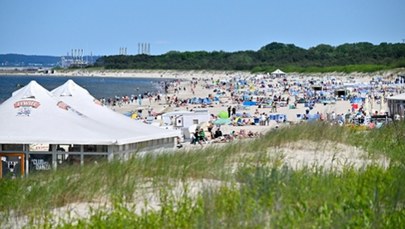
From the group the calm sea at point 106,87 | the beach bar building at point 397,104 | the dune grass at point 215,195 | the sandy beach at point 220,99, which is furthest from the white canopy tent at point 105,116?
the calm sea at point 106,87

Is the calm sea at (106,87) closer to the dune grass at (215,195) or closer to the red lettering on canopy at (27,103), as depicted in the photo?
the red lettering on canopy at (27,103)

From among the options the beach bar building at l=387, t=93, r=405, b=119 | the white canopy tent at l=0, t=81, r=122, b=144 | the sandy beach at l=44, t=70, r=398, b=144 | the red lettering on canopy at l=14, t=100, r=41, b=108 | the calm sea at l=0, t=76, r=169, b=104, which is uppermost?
the red lettering on canopy at l=14, t=100, r=41, b=108

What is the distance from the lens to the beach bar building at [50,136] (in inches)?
471

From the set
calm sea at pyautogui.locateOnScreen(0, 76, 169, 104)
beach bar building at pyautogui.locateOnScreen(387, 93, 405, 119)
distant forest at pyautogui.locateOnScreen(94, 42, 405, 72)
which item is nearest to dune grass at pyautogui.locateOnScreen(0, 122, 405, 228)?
beach bar building at pyautogui.locateOnScreen(387, 93, 405, 119)

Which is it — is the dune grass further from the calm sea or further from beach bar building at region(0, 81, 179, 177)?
the calm sea

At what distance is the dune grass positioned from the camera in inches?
209

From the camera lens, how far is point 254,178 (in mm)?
6195

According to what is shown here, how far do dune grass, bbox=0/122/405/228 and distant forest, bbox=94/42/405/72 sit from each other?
73016 mm

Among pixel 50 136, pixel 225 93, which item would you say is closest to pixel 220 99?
pixel 225 93

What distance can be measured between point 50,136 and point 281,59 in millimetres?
119072

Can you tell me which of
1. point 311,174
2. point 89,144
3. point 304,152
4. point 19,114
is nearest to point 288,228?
point 311,174

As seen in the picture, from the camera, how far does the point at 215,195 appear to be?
5.82 metres

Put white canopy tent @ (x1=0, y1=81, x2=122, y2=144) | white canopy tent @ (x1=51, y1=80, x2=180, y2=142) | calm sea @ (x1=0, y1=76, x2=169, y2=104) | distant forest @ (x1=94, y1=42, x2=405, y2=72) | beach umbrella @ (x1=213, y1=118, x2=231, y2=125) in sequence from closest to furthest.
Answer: white canopy tent @ (x1=0, y1=81, x2=122, y2=144) → white canopy tent @ (x1=51, y1=80, x2=180, y2=142) → beach umbrella @ (x1=213, y1=118, x2=231, y2=125) → calm sea @ (x1=0, y1=76, x2=169, y2=104) → distant forest @ (x1=94, y1=42, x2=405, y2=72)

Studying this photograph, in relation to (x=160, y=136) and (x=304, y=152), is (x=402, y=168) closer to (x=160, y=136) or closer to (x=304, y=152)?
(x=304, y=152)
